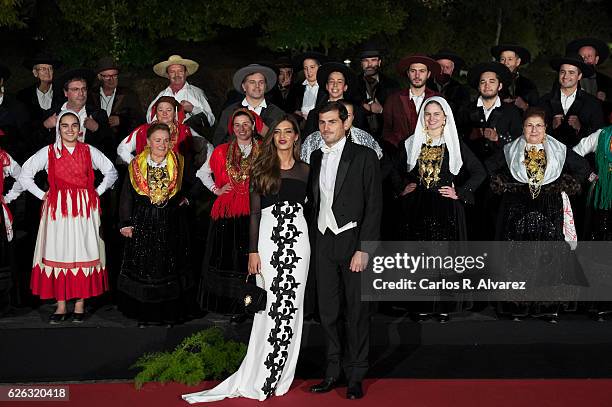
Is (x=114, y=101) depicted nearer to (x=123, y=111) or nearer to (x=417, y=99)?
(x=123, y=111)

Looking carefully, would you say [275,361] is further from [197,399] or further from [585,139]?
[585,139]

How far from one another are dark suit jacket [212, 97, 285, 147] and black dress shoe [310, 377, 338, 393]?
2.31 metres

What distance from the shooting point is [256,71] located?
27.6 ft

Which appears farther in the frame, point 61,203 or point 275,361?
point 61,203

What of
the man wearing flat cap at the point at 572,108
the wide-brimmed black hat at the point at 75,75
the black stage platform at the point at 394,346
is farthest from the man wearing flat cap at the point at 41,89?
the man wearing flat cap at the point at 572,108

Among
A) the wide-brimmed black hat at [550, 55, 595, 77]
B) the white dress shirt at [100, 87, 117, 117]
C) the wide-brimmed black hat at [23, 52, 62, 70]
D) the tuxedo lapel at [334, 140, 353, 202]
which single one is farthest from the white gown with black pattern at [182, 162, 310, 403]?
the wide-brimmed black hat at [23, 52, 62, 70]

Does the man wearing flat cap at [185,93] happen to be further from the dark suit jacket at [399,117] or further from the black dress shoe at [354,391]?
the black dress shoe at [354,391]

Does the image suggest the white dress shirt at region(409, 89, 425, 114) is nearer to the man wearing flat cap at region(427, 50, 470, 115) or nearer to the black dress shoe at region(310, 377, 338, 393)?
the man wearing flat cap at region(427, 50, 470, 115)

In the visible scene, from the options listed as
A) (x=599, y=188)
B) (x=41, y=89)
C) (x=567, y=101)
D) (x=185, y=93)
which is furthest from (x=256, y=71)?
(x=599, y=188)

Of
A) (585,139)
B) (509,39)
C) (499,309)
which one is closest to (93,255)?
(499,309)

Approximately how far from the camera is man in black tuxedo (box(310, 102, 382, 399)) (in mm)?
6438

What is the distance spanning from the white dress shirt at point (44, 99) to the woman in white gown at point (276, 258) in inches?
129

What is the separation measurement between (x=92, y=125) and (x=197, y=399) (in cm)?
277

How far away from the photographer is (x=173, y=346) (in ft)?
24.8
